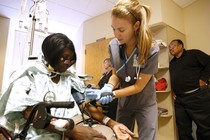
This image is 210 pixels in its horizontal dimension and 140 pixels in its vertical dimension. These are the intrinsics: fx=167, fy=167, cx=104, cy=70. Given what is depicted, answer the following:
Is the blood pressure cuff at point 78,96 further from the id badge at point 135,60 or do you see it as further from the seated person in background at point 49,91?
the id badge at point 135,60

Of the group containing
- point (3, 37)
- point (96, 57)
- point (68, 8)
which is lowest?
point (96, 57)

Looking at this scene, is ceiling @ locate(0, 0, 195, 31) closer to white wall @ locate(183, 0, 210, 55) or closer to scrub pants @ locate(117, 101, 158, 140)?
white wall @ locate(183, 0, 210, 55)

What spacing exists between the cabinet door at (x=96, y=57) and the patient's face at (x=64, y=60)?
2.18 metres

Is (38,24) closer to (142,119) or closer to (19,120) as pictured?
(19,120)

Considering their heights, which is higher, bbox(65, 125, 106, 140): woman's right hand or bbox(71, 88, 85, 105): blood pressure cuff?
bbox(71, 88, 85, 105): blood pressure cuff

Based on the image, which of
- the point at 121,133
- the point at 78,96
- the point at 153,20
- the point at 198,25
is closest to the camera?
the point at 121,133

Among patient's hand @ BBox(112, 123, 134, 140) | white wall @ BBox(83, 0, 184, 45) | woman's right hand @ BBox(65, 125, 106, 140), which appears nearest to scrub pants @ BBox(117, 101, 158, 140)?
patient's hand @ BBox(112, 123, 134, 140)

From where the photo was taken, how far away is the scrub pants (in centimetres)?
108

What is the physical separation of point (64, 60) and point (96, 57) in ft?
7.85

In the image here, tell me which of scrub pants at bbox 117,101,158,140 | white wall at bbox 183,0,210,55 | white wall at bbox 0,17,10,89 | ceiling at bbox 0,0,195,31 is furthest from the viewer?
white wall at bbox 0,17,10,89

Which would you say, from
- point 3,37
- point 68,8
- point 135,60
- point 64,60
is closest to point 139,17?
point 135,60

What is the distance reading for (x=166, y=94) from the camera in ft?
8.68

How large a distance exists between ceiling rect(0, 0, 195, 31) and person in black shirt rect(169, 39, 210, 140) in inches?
45.6

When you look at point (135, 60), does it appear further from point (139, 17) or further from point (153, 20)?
point (153, 20)
